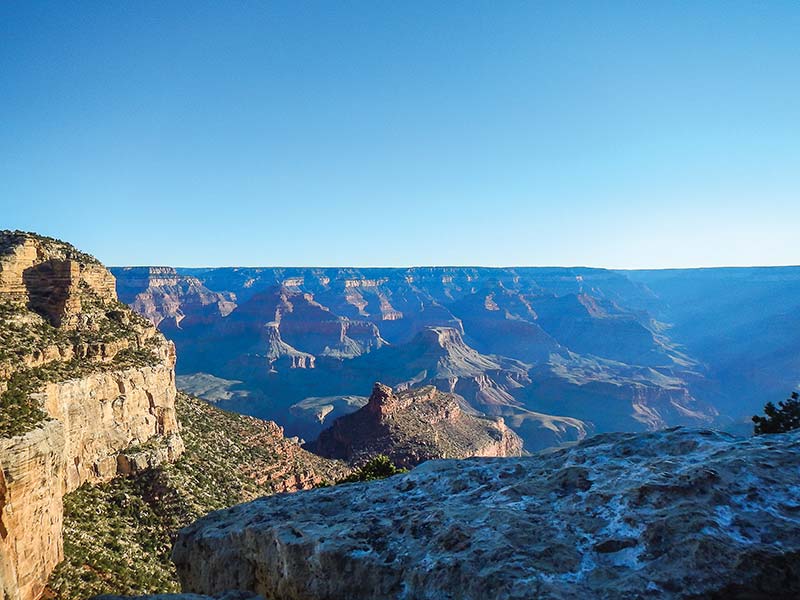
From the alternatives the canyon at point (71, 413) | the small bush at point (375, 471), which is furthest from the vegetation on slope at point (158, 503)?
the small bush at point (375, 471)

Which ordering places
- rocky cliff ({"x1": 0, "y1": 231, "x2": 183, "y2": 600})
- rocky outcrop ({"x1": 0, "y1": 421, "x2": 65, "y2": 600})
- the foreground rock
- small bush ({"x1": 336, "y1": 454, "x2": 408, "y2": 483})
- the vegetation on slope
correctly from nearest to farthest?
1. the foreground rock
2. rocky outcrop ({"x1": 0, "y1": 421, "x2": 65, "y2": 600})
3. rocky cliff ({"x1": 0, "y1": 231, "x2": 183, "y2": 600})
4. the vegetation on slope
5. small bush ({"x1": 336, "y1": 454, "x2": 408, "y2": 483})

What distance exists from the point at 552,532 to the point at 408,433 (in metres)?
57.2

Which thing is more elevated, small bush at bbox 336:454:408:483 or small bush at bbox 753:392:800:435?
small bush at bbox 753:392:800:435

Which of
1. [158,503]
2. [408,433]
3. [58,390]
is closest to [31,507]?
[58,390]

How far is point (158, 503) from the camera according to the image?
86.1ft

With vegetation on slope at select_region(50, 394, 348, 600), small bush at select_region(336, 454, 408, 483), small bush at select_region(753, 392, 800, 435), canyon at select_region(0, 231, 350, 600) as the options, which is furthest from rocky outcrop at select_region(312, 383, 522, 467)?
small bush at select_region(753, 392, 800, 435)

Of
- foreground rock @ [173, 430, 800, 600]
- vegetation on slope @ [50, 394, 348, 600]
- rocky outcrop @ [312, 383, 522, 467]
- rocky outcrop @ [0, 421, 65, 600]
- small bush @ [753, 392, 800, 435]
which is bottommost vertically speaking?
rocky outcrop @ [312, 383, 522, 467]

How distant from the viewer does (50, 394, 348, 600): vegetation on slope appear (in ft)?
67.7

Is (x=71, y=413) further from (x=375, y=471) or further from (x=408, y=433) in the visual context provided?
(x=408, y=433)

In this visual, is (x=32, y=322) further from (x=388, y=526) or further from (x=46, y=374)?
(x=388, y=526)

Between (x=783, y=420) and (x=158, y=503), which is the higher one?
(x=783, y=420)

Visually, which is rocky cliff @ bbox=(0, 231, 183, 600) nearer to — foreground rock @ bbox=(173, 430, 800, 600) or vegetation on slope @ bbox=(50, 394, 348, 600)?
vegetation on slope @ bbox=(50, 394, 348, 600)

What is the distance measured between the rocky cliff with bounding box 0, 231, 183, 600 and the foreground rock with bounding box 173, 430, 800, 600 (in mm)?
12969

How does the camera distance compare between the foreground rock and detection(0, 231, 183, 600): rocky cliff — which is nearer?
the foreground rock
